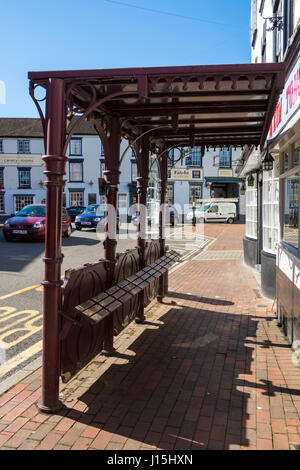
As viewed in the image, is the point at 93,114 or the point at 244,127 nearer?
the point at 93,114

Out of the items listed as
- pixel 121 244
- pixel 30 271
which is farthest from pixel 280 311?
pixel 121 244

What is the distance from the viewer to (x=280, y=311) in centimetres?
666

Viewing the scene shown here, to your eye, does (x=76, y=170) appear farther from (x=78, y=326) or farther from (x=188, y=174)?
(x=78, y=326)

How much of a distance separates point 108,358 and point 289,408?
2.24m

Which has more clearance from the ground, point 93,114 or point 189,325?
point 93,114

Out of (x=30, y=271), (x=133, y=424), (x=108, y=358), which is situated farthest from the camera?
(x=30, y=271)

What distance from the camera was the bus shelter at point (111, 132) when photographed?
3902 millimetres

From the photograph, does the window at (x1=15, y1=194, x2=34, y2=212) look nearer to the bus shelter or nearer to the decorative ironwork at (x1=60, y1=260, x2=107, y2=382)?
the bus shelter

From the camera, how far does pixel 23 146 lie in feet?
149

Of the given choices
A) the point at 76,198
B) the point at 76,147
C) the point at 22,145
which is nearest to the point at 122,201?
the point at 76,198

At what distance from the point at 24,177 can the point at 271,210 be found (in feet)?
133

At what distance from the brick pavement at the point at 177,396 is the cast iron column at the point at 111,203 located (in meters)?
0.34
